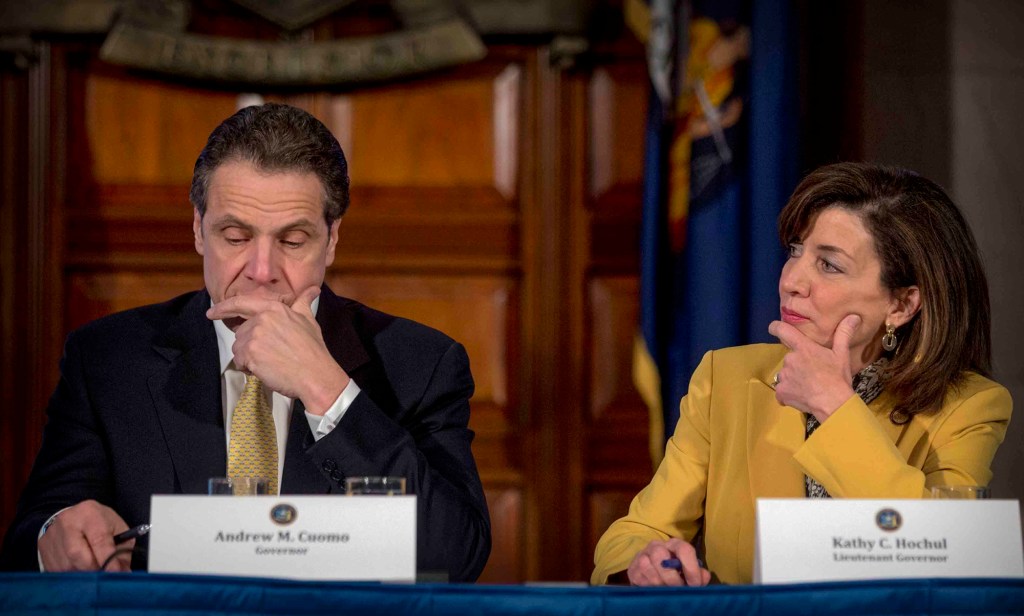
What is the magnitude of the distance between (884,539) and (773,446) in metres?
0.59

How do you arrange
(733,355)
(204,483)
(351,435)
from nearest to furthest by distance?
1. (351,435)
2. (204,483)
3. (733,355)

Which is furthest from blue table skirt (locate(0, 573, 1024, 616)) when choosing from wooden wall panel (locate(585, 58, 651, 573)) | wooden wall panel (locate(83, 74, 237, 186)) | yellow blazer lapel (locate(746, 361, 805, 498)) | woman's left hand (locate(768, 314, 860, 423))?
wooden wall panel (locate(83, 74, 237, 186))

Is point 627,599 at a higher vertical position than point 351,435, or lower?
lower

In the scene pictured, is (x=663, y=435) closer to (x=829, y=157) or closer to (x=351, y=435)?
(x=829, y=157)

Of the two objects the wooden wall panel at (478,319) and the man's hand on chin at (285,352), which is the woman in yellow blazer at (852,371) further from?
the wooden wall panel at (478,319)

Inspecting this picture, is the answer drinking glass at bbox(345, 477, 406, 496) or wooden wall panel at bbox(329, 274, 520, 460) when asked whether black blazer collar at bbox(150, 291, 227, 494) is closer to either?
drinking glass at bbox(345, 477, 406, 496)

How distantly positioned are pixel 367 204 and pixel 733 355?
64.1 inches

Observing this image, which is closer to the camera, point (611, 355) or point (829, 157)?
point (829, 157)

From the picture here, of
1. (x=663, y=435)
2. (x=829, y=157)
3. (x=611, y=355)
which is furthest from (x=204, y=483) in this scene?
(x=829, y=157)

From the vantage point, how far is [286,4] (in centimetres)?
335

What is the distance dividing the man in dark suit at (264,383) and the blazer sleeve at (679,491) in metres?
0.24

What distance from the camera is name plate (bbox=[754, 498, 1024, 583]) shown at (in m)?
1.31

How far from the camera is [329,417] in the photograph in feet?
5.54

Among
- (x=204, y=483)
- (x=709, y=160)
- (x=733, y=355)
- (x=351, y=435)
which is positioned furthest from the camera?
(x=709, y=160)
